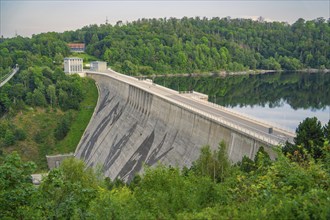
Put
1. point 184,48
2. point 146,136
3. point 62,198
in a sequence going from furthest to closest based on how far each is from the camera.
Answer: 1. point 184,48
2. point 146,136
3. point 62,198

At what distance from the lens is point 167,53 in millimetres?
110938

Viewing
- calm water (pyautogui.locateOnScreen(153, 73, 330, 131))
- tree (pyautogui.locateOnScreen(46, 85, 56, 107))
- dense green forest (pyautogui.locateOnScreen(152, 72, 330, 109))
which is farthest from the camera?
dense green forest (pyautogui.locateOnScreen(152, 72, 330, 109))

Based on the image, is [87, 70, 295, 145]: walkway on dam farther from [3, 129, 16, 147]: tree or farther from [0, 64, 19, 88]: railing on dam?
[0, 64, 19, 88]: railing on dam

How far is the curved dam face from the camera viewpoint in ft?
82.9

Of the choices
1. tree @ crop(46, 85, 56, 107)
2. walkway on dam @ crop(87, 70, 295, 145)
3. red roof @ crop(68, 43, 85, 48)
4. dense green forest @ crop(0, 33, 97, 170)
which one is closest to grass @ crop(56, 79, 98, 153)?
dense green forest @ crop(0, 33, 97, 170)

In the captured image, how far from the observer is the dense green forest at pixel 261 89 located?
61931 mm

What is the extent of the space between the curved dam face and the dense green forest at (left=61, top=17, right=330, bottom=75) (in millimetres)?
47882

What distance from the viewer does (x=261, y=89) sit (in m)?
76.2

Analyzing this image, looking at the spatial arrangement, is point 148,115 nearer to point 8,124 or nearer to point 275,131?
point 275,131

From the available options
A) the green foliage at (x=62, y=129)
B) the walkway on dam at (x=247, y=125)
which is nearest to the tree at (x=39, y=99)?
the green foliage at (x=62, y=129)

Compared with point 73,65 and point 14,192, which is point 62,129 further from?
point 14,192

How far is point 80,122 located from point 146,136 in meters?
→ 24.3

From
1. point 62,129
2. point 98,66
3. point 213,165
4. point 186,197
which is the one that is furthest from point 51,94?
point 186,197

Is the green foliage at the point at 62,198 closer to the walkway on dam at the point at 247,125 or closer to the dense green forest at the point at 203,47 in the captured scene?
the walkway on dam at the point at 247,125
